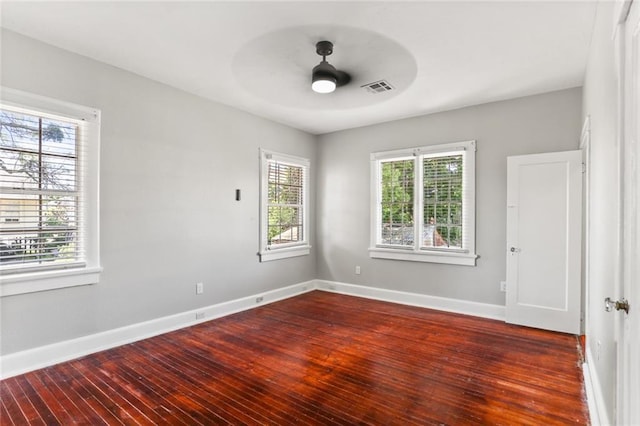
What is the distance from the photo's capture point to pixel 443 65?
3178 millimetres

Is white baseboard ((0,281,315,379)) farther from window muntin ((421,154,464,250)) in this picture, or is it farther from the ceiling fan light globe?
the ceiling fan light globe

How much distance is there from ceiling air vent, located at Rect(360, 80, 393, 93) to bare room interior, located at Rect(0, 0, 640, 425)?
0.04 meters

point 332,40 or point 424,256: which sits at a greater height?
point 332,40

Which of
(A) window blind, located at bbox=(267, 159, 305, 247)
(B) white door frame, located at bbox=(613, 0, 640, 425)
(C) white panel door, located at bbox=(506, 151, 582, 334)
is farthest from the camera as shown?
(A) window blind, located at bbox=(267, 159, 305, 247)

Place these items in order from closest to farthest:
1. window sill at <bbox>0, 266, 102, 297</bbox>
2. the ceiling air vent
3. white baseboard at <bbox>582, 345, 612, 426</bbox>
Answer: white baseboard at <bbox>582, 345, 612, 426</bbox> < window sill at <bbox>0, 266, 102, 297</bbox> < the ceiling air vent

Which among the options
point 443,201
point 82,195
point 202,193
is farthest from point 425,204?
point 82,195

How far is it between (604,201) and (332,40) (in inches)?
86.6

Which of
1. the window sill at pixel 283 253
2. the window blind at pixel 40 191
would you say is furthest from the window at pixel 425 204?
the window blind at pixel 40 191

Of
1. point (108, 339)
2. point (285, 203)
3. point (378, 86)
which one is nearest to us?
point (108, 339)

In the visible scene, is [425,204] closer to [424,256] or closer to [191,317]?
[424,256]

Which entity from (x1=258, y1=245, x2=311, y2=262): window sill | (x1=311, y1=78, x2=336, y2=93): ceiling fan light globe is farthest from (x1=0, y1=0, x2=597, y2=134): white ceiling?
(x1=258, y1=245, x2=311, y2=262): window sill

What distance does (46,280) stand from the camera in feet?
9.23

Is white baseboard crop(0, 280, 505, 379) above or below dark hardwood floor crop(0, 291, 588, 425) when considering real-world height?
above

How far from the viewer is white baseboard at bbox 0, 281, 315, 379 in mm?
2674
